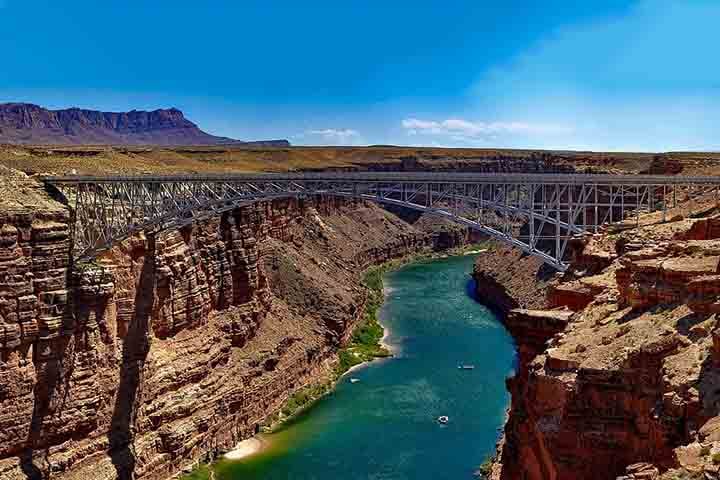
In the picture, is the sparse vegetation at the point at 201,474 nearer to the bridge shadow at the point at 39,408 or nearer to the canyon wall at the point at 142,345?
the canyon wall at the point at 142,345

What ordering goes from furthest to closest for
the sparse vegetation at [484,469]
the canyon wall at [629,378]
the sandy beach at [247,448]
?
the sandy beach at [247,448]
the sparse vegetation at [484,469]
the canyon wall at [629,378]

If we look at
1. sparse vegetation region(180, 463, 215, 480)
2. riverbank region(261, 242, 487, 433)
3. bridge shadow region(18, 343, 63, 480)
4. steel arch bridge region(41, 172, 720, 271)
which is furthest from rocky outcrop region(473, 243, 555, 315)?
bridge shadow region(18, 343, 63, 480)

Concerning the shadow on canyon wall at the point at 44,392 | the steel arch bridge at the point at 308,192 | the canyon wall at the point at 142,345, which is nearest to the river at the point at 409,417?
the canyon wall at the point at 142,345

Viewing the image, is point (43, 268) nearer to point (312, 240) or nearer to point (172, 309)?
point (172, 309)

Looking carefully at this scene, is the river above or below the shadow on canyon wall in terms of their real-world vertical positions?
below

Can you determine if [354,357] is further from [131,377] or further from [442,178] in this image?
[131,377]

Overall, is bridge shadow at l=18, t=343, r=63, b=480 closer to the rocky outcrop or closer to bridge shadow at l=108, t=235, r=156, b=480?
bridge shadow at l=108, t=235, r=156, b=480

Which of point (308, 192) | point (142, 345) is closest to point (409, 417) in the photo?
point (308, 192)
